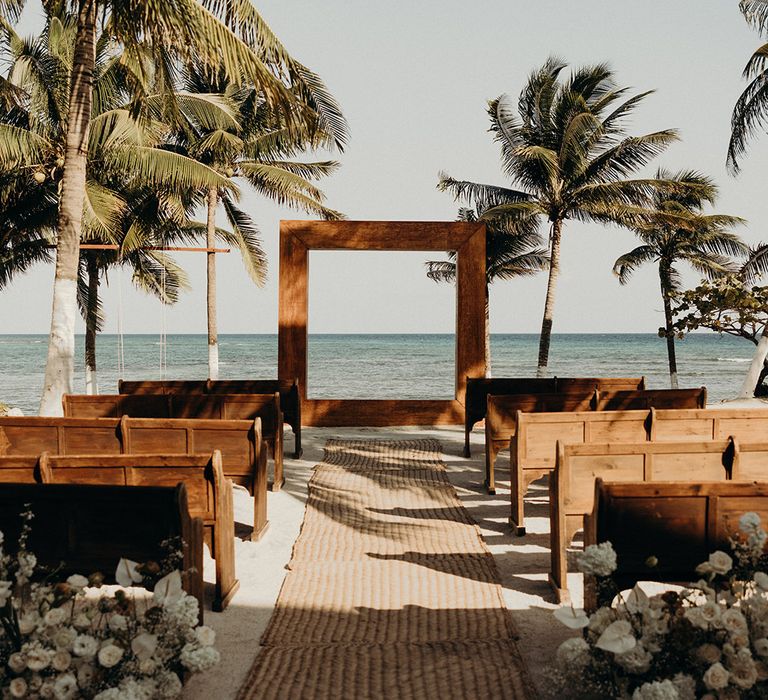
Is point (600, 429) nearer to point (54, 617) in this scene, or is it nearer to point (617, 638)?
point (617, 638)

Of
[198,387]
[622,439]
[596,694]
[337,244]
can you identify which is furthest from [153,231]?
[596,694]

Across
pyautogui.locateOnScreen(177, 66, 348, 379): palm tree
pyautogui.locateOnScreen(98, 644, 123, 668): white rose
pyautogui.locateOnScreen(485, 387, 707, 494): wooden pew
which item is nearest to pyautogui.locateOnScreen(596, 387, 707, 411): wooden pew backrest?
pyautogui.locateOnScreen(485, 387, 707, 494): wooden pew

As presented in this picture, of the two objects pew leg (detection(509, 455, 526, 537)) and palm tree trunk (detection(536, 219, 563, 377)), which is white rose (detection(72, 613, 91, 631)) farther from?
palm tree trunk (detection(536, 219, 563, 377))

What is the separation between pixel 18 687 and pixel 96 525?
1.31 metres

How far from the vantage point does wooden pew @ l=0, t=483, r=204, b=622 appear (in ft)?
12.0

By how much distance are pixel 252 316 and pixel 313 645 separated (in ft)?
267

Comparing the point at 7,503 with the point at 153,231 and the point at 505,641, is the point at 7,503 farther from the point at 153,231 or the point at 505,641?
the point at 153,231

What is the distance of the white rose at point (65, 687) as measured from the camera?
2.49 metres

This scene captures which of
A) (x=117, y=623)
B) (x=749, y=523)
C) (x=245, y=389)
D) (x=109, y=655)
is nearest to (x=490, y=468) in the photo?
(x=245, y=389)

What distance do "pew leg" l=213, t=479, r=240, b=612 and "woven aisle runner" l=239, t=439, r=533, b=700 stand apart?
1.08ft

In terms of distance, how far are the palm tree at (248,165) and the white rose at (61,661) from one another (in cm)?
1522

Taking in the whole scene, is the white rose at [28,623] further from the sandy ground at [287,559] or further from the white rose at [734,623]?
the white rose at [734,623]

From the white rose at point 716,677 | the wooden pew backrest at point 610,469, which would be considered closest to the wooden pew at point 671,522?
the wooden pew backrest at point 610,469

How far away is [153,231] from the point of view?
19.4m
